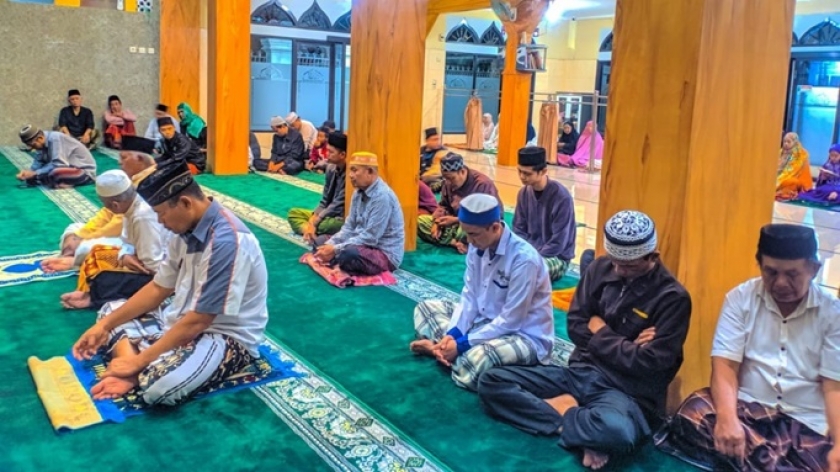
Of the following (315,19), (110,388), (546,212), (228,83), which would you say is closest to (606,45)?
(315,19)

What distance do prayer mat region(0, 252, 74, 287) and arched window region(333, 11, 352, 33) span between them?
10.8m

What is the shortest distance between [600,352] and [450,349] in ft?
2.32

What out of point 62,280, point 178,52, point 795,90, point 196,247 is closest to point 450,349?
point 196,247

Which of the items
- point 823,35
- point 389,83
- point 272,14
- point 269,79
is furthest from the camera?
point 269,79

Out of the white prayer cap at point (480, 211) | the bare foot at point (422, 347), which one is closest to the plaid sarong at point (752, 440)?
the white prayer cap at point (480, 211)

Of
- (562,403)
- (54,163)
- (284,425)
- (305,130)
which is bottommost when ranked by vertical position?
(284,425)

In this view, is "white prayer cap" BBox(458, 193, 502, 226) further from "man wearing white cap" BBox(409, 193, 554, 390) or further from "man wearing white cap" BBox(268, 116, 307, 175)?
"man wearing white cap" BBox(268, 116, 307, 175)

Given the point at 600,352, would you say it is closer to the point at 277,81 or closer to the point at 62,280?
the point at 62,280

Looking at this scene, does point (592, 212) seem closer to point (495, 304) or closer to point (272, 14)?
point (495, 304)

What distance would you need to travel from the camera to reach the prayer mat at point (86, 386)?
2.72 metres

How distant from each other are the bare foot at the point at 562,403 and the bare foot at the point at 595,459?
27cm

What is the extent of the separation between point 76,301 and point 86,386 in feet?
3.67

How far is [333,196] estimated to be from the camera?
579 cm

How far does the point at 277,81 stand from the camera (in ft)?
48.5
